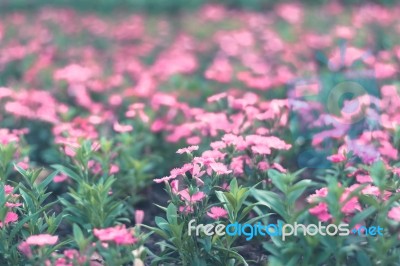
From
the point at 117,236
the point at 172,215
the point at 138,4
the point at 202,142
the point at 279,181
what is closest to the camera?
the point at 117,236

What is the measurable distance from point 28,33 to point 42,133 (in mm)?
3147

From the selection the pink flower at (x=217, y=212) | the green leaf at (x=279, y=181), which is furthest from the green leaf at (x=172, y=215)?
the green leaf at (x=279, y=181)

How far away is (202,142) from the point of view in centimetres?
374

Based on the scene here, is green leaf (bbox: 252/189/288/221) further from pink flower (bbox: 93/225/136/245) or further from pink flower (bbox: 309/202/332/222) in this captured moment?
pink flower (bbox: 93/225/136/245)

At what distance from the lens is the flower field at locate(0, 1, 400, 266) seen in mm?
2551

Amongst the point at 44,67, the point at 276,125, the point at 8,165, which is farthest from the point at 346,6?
the point at 8,165

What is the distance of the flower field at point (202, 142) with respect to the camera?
8.37 feet

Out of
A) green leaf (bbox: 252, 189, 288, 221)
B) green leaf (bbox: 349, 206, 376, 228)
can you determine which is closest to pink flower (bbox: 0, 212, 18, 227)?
green leaf (bbox: 252, 189, 288, 221)

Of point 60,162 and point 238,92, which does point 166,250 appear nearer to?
point 60,162

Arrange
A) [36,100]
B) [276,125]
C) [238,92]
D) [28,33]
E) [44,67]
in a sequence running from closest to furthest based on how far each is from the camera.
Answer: [276,125] → [36,100] → [238,92] → [44,67] → [28,33]

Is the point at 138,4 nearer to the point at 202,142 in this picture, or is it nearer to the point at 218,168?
the point at 202,142

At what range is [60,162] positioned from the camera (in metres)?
3.91

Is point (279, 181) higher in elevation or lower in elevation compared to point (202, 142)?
higher

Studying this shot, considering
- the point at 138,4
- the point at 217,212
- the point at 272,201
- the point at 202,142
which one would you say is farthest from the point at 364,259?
the point at 138,4
